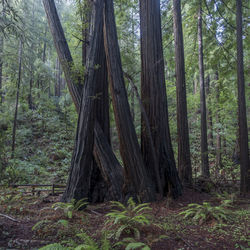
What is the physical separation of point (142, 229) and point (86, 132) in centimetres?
267

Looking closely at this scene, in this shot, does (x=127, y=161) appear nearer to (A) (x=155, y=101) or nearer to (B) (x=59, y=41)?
(A) (x=155, y=101)

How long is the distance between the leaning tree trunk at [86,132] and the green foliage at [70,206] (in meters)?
0.19

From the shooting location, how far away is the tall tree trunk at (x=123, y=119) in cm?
511

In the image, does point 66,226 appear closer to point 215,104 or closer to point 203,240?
point 203,240

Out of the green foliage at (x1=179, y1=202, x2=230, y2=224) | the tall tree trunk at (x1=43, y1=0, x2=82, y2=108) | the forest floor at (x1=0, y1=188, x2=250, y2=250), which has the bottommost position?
the forest floor at (x1=0, y1=188, x2=250, y2=250)

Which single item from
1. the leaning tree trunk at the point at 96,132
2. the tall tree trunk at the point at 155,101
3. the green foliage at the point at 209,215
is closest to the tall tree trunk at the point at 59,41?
the leaning tree trunk at the point at 96,132

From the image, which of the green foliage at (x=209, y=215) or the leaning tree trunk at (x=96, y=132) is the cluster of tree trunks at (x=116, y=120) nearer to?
the leaning tree trunk at (x=96, y=132)

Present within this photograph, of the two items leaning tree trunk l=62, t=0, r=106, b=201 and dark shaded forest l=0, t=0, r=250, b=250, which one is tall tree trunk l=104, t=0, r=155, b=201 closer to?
dark shaded forest l=0, t=0, r=250, b=250

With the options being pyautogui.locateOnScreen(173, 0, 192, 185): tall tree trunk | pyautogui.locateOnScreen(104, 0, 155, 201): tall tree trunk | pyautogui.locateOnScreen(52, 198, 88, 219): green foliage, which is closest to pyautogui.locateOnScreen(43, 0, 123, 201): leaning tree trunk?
pyautogui.locateOnScreen(104, 0, 155, 201): tall tree trunk

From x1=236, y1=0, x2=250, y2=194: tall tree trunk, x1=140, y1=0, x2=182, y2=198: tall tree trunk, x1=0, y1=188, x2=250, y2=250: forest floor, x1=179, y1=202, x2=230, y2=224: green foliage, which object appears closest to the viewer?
x1=0, y1=188, x2=250, y2=250: forest floor

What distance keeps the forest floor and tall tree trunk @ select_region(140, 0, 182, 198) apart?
0.90 m

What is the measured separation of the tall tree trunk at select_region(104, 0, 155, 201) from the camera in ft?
16.8

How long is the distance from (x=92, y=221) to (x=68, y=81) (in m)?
3.82

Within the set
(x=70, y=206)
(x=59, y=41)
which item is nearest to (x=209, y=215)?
(x=70, y=206)
